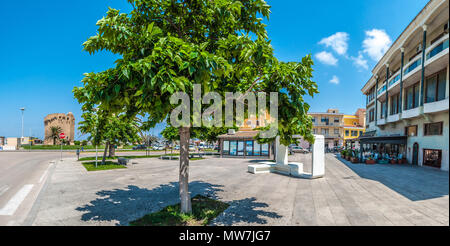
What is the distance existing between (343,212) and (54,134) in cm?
8589

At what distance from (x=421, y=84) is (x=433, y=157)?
739 mm

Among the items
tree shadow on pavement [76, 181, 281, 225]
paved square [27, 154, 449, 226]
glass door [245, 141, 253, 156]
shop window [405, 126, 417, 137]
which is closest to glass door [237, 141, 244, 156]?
glass door [245, 141, 253, 156]

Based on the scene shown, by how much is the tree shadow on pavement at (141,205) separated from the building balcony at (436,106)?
17.0 feet

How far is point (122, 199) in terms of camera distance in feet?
27.5

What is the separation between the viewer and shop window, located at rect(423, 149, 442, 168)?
5.29ft

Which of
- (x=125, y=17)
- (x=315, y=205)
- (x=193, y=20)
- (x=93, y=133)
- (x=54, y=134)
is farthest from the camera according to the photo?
(x=54, y=134)

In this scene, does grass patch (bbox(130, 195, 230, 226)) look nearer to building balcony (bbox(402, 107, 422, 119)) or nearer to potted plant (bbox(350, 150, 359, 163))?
building balcony (bbox(402, 107, 422, 119))

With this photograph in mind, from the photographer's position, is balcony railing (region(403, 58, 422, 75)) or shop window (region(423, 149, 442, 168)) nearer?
shop window (region(423, 149, 442, 168))

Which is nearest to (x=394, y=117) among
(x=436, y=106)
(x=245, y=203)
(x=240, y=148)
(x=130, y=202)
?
(x=436, y=106)

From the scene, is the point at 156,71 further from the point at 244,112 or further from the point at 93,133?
the point at 93,133

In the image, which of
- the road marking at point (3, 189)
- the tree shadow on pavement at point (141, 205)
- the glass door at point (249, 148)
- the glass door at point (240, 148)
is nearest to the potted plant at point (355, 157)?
the glass door at point (249, 148)

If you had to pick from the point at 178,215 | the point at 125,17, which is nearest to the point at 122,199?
the point at 178,215

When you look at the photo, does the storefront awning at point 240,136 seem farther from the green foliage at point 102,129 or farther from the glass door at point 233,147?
the green foliage at point 102,129

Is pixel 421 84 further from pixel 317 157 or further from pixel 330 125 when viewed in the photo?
pixel 330 125
